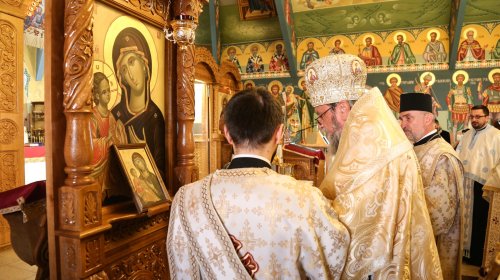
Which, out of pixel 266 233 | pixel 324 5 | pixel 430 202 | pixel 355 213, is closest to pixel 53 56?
pixel 266 233

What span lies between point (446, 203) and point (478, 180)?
3.61 metres

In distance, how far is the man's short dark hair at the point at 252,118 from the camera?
1.23 m

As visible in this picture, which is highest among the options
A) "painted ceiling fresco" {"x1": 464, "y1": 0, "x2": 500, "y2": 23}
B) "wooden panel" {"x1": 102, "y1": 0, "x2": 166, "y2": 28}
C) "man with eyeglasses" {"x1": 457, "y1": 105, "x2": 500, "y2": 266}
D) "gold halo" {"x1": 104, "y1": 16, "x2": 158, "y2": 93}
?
"painted ceiling fresco" {"x1": 464, "y1": 0, "x2": 500, "y2": 23}

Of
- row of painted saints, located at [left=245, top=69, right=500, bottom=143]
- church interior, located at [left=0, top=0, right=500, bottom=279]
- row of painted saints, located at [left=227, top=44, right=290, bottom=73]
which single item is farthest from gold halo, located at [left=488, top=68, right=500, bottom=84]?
church interior, located at [left=0, top=0, right=500, bottom=279]

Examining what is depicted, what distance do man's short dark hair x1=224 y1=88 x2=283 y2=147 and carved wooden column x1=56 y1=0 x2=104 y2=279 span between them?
1.07 meters

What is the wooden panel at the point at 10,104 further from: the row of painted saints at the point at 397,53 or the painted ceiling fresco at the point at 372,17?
the painted ceiling fresco at the point at 372,17

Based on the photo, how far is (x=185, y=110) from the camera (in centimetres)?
299

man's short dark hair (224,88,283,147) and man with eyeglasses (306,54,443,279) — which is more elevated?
man's short dark hair (224,88,283,147)

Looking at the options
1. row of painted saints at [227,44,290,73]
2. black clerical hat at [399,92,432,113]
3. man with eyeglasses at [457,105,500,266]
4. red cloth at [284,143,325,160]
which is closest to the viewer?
black clerical hat at [399,92,432,113]

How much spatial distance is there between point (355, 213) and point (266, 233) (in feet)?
1.23

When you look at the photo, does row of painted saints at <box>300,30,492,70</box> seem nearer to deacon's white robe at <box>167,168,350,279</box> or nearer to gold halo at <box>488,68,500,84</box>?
gold halo at <box>488,68,500,84</box>

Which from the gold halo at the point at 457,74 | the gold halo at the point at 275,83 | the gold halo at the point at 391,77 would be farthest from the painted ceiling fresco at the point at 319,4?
the gold halo at the point at 457,74

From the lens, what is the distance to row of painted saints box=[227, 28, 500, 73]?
25.6ft

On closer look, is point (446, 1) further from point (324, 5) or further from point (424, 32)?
point (324, 5)
